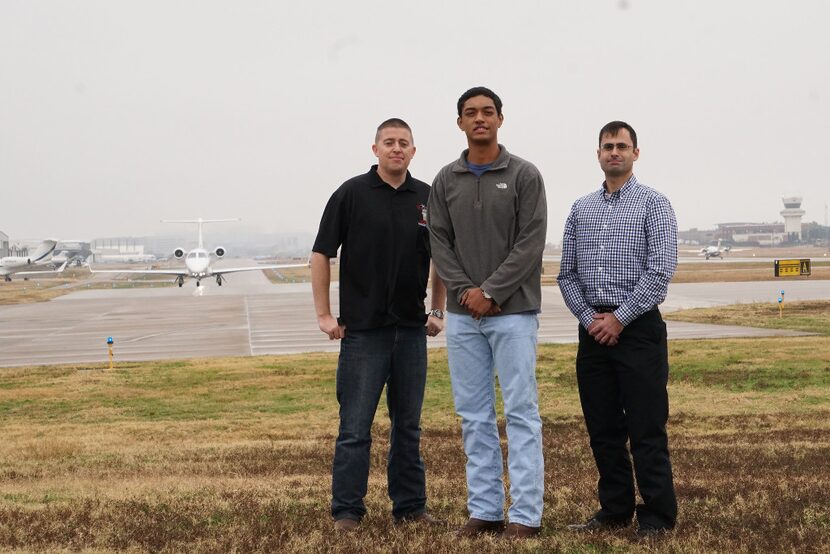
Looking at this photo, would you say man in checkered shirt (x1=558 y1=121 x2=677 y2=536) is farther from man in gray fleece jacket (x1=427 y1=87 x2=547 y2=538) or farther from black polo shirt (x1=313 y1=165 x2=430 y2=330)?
black polo shirt (x1=313 y1=165 x2=430 y2=330)

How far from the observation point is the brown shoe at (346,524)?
536 cm

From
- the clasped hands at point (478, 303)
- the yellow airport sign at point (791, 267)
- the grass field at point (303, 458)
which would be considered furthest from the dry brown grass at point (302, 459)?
the yellow airport sign at point (791, 267)

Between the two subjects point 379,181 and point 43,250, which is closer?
point 379,181

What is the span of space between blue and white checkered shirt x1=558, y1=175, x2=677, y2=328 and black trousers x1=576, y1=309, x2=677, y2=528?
0.49ft

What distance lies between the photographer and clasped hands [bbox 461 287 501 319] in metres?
5.02

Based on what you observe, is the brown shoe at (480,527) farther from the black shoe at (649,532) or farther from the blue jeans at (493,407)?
the black shoe at (649,532)

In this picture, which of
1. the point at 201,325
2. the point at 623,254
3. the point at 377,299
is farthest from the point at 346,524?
the point at 201,325

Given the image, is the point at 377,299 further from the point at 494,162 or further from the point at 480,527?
the point at 480,527

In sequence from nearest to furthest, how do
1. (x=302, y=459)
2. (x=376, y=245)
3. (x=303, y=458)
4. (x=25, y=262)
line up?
1. (x=376, y=245)
2. (x=302, y=459)
3. (x=303, y=458)
4. (x=25, y=262)

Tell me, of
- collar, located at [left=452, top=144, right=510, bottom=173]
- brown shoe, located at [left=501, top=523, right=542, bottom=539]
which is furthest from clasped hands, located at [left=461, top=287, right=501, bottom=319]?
brown shoe, located at [left=501, top=523, right=542, bottom=539]

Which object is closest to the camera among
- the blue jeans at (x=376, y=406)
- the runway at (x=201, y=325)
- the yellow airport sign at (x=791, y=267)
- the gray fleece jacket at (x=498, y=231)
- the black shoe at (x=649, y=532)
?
the black shoe at (x=649, y=532)

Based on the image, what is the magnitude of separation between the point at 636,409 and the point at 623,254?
87 cm

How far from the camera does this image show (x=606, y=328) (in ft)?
16.8

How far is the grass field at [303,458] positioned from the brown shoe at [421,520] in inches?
5.5
